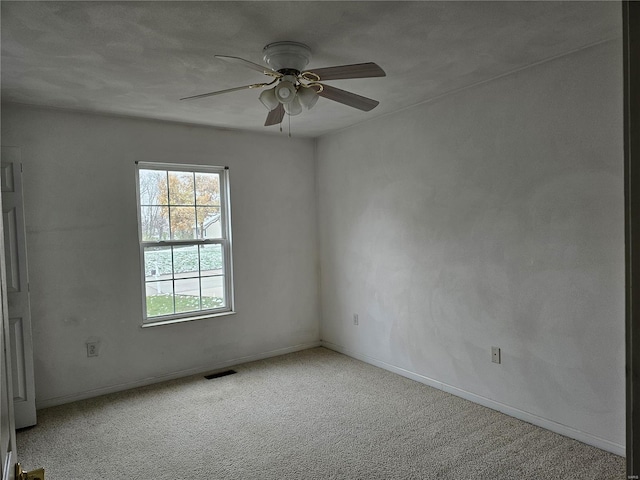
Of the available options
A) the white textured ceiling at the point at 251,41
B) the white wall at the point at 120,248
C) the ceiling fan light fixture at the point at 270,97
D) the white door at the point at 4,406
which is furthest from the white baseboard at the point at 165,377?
→ the white door at the point at 4,406

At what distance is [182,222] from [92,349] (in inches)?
54.6

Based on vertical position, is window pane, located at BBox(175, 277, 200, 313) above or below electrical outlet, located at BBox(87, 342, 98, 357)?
above

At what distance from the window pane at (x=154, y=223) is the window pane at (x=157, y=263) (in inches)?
4.4

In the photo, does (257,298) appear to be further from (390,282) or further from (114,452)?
(114,452)

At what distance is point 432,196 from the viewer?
3.66 meters

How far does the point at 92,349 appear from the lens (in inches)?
147

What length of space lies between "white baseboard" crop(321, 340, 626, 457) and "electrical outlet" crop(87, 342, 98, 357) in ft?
8.25

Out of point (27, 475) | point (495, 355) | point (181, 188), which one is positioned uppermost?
point (181, 188)

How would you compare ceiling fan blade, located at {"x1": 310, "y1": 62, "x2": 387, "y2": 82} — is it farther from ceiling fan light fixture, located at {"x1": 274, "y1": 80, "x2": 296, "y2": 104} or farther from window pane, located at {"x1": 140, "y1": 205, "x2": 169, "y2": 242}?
window pane, located at {"x1": 140, "y1": 205, "x2": 169, "y2": 242}

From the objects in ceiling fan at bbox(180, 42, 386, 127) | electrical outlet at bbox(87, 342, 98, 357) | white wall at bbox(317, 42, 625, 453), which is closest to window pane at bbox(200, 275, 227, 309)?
electrical outlet at bbox(87, 342, 98, 357)

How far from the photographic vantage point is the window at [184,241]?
4086 mm

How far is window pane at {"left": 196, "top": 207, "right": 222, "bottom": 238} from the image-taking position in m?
4.38

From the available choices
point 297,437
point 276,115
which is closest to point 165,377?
point 297,437

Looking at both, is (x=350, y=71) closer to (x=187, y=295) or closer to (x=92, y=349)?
(x=187, y=295)
